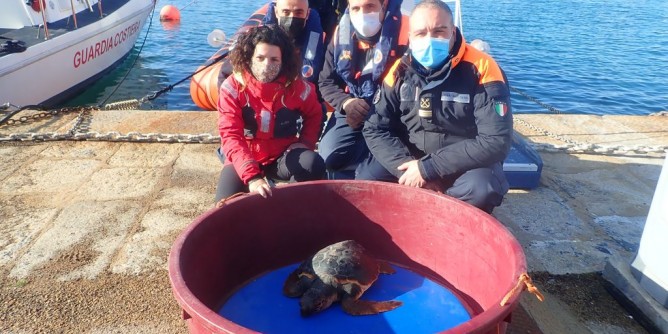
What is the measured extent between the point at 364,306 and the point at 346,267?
198 mm

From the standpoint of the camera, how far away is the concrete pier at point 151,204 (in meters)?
2.64

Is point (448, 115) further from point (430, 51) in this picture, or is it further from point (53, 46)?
point (53, 46)

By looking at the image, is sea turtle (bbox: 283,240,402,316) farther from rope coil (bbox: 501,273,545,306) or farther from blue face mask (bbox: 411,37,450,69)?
blue face mask (bbox: 411,37,450,69)

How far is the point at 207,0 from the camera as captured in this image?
21125mm

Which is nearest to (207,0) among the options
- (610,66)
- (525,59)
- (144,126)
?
(525,59)

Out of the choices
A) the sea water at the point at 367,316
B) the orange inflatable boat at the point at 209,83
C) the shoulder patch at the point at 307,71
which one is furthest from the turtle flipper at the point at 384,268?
the orange inflatable boat at the point at 209,83

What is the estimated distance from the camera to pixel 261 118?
A: 10.1ft

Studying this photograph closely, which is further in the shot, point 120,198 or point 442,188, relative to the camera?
point 120,198

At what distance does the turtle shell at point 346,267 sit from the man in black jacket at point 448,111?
1.62 ft

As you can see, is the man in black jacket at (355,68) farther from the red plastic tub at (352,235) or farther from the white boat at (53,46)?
the white boat at (53,46)

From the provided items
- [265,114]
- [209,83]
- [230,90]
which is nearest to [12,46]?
[209,83]

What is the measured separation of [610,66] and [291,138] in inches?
462

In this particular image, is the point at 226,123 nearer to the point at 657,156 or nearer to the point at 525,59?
the point at 657,156

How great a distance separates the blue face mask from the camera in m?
2.68
